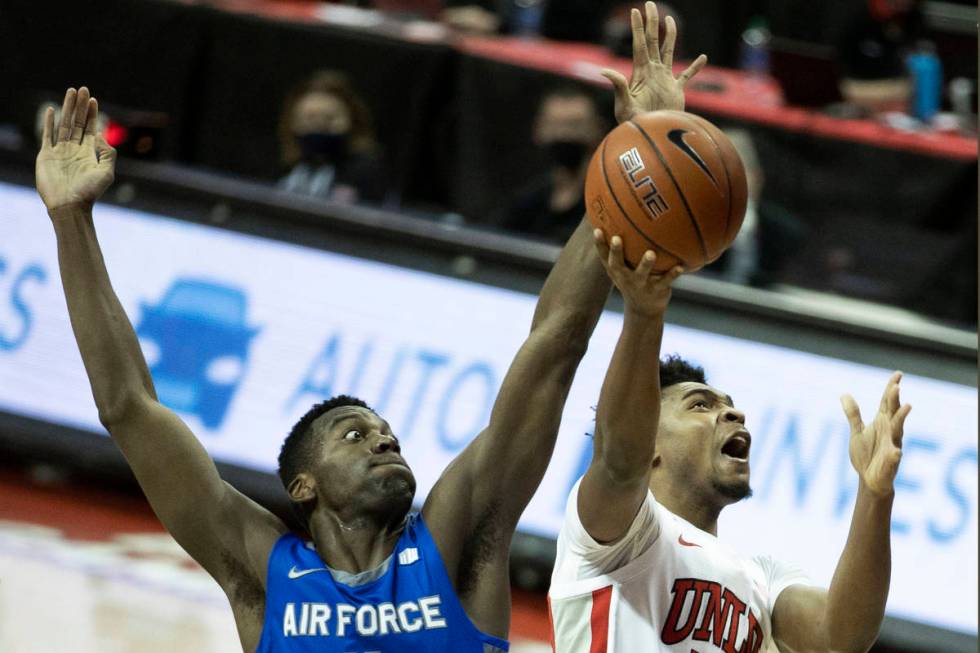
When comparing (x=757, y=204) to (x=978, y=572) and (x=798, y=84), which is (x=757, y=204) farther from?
(x=978, y=572)

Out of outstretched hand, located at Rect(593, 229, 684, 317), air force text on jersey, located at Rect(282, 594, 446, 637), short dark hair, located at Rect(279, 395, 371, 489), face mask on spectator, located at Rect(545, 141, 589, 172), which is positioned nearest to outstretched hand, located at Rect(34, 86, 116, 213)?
short dark hair, located at Rect(279, 395, 371, 489)

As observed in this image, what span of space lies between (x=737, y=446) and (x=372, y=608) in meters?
1.09

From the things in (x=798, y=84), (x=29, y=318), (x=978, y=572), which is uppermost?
(x=798, y=84)

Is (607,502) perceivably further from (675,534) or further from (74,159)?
(74,159)

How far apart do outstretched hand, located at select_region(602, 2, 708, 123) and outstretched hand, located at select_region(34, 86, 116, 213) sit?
1.38 metres

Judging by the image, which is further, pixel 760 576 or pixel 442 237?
pixel 442 237

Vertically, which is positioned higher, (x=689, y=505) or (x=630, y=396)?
(x=630, y=396)

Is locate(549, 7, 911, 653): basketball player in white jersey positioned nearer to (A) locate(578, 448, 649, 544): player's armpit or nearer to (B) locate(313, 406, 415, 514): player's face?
(A) locate(578, 448, 649, 544): player's armpit

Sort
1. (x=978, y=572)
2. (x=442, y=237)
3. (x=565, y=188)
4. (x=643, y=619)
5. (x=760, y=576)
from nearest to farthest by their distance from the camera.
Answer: (x=643, y=619) < (x=760, y=576) < (x=978, y=572) < (x=442, y=237) < (x=565, y=188)

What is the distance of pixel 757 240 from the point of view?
31.3 ft

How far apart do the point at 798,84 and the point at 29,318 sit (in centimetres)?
502

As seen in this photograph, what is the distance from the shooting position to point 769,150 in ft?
35.1

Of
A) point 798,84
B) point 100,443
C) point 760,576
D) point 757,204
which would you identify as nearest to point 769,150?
point 798,84

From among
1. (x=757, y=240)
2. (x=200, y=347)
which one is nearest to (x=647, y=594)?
(x=200, y=347)
